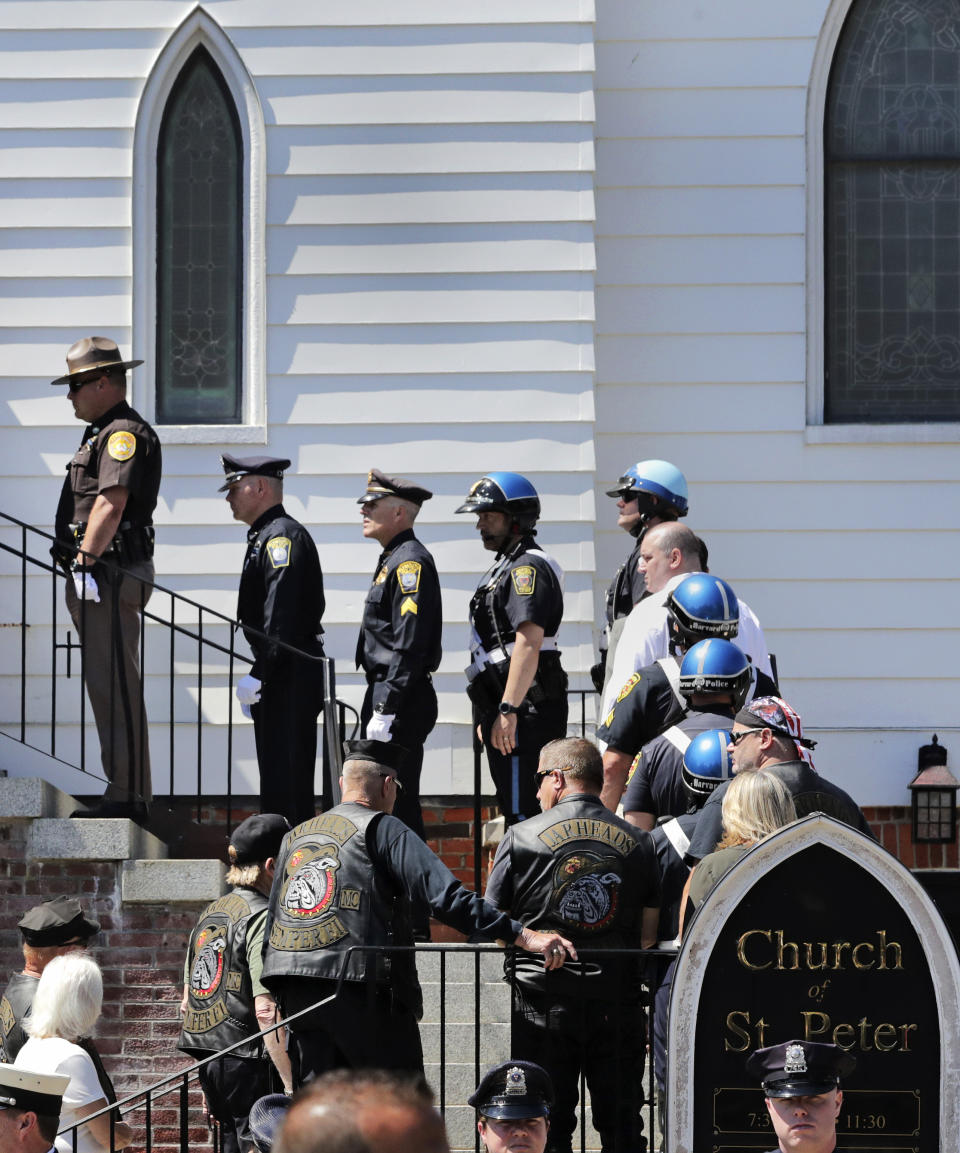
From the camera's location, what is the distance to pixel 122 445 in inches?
352

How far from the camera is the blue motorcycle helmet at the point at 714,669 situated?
6730mm

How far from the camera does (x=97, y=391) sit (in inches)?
364

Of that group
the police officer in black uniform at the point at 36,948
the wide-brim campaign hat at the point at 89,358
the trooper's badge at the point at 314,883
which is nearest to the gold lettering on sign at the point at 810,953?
the trooper's badge at the point at 314,883

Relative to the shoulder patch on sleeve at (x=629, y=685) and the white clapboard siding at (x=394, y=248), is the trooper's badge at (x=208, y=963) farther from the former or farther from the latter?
the white clapboard siding at (x=394, y=248)

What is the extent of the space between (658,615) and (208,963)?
2.08 m

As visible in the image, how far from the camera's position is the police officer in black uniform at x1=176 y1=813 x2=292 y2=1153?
684cm

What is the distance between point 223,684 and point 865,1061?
5.61m

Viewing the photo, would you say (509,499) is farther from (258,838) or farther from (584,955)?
(584,955)

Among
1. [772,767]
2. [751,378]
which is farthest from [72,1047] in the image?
[751,378]

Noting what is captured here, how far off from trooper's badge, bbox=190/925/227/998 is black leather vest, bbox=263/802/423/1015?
0.60 metres

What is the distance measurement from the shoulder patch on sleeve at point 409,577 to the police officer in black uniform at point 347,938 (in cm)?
238

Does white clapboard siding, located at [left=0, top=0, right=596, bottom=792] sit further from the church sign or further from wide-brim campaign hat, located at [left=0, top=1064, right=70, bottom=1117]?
wide-brim campaign hat, located at [left=0, top=1064, right=70, bottom=1117]

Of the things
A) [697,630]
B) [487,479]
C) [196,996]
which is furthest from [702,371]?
[196,996]

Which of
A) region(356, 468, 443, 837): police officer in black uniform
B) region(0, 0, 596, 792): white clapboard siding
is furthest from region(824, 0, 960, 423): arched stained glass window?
region(356, 468, 443, 837): police officer in black uniform
